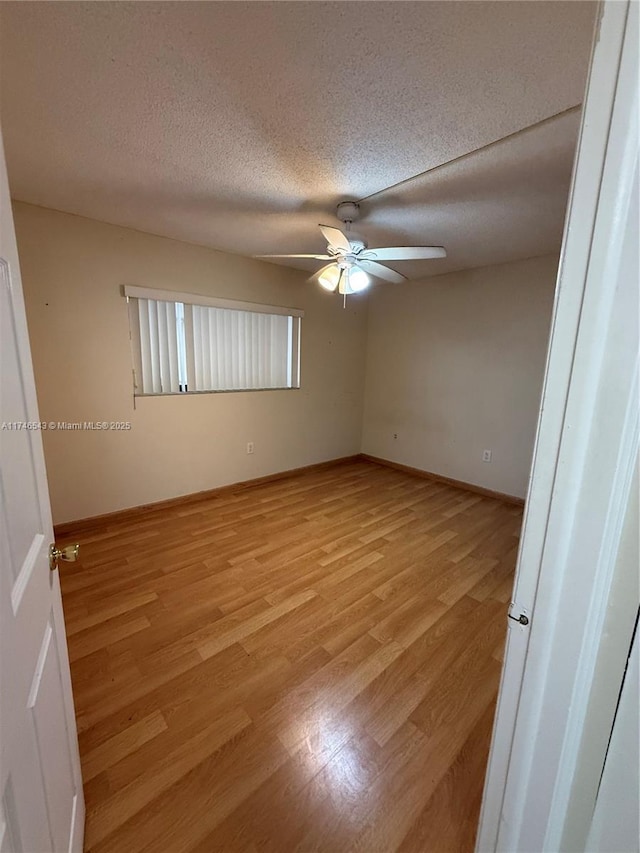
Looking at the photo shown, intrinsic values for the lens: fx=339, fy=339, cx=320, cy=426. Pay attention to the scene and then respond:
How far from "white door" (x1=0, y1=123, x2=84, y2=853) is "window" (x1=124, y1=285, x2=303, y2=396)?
228cm

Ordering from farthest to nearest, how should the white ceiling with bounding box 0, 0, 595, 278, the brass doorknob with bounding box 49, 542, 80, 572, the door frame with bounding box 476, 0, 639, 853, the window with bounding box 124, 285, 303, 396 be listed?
the window with bounding box 124, 285, 303, 396, the white ceiling with bounding box 0, 0, 595, 278, the brass doorknob with bounding box 49, 542, 80, 572, the door frame with bounding box 476, 0, 639, 853

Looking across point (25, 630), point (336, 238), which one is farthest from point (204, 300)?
point (25, 630)

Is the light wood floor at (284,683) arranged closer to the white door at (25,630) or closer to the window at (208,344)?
the white door at (25,630)

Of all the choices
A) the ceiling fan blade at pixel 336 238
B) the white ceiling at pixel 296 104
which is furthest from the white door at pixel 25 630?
the ceiling fan blade at pixel 336 238

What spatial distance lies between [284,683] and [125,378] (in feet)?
8.06

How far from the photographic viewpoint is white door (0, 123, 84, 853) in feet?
1.81

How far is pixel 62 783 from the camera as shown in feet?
2.70

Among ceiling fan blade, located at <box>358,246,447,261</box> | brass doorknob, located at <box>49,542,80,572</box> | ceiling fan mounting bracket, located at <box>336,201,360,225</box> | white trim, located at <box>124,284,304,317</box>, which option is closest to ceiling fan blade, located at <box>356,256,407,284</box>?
ceiling fan blade, located at <box>358,246,447,261</box>

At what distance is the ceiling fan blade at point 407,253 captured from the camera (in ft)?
6.29

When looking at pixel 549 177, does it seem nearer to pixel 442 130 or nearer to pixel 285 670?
pixel 442 130

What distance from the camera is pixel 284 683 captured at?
148 centimetres

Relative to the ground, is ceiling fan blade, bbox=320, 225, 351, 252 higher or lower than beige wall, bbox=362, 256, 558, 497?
higher

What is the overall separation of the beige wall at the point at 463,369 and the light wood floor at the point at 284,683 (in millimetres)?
1132

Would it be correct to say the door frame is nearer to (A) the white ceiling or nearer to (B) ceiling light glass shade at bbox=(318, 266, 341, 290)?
(A) the white ceiling
